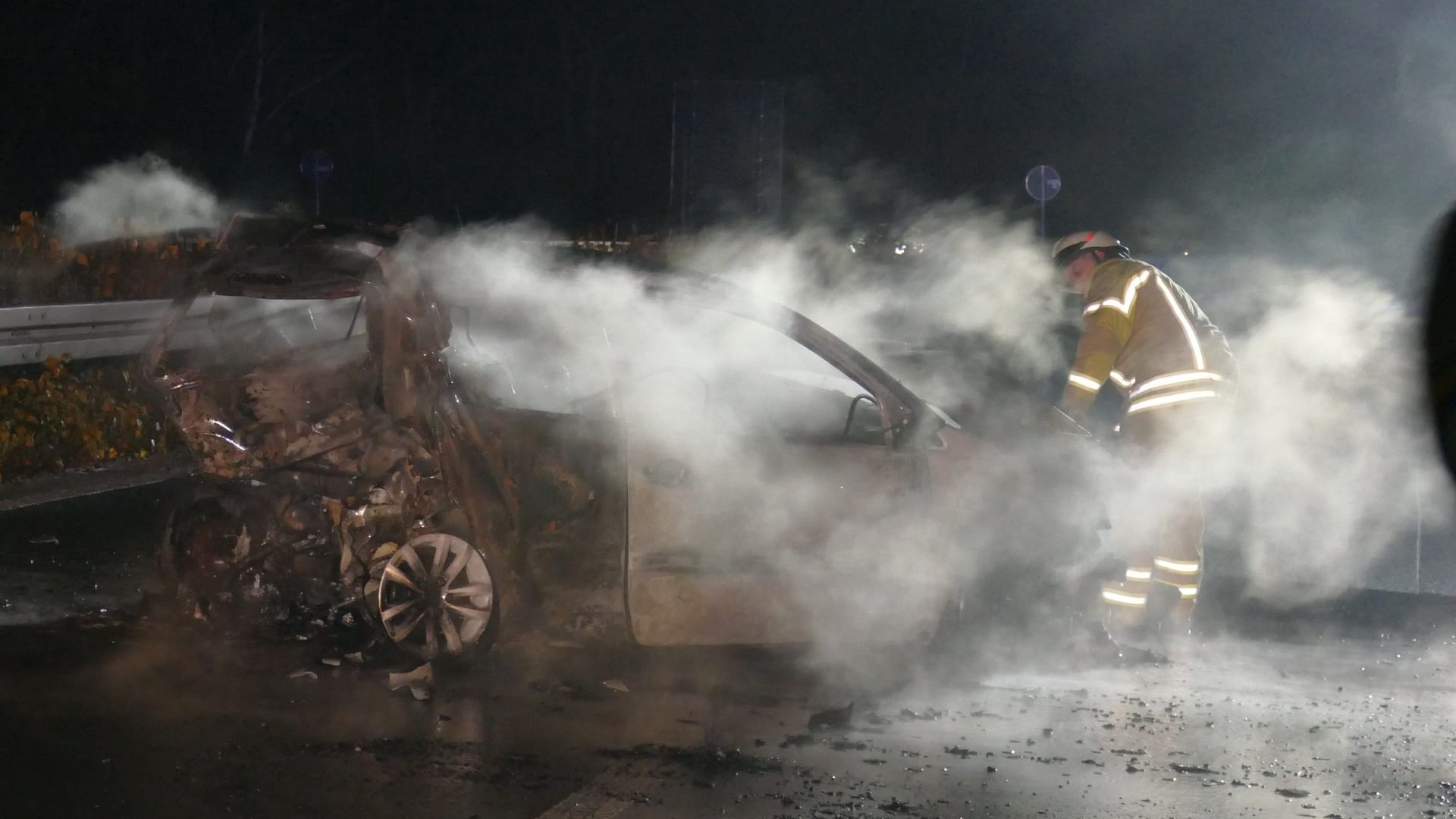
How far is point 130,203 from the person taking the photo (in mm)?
19422

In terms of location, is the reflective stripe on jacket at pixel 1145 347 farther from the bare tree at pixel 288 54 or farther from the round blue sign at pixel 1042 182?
the bare tree at pixel 288 54

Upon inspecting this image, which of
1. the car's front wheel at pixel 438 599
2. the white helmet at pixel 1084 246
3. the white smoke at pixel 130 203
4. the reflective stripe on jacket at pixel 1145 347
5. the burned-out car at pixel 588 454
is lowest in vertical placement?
Result: the car's front wheel at pixel 438 599

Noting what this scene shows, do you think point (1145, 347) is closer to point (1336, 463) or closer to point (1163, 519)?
point (1163, 519)

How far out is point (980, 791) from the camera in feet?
15.0

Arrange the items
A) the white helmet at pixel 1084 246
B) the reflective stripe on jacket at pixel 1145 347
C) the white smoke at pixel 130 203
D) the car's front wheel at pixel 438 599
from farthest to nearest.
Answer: the white smoke at pixel 130 203, the white helmet at pixel 1084 246, the reflective stripe on jacket at pixel 1145 347, the car's front wheel at pixel 438 599

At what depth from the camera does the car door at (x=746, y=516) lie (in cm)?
561

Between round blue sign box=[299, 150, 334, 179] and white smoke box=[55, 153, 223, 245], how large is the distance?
1.58m

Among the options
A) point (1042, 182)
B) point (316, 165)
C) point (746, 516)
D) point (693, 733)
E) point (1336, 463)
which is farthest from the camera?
point (316, 165)

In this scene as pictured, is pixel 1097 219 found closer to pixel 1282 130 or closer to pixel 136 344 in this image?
pixel 1282 130

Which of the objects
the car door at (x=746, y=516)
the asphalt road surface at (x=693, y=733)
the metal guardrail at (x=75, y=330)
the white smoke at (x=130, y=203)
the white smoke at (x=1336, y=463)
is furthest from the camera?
the white smoke at (x=130, y=203)

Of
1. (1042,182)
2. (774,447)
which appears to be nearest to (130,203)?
(1042,182)

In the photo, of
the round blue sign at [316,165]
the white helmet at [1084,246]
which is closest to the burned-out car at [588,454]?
the white helmet at [1084,246]

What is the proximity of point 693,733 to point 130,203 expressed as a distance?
55.1ft

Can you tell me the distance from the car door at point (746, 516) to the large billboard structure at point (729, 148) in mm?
13180
